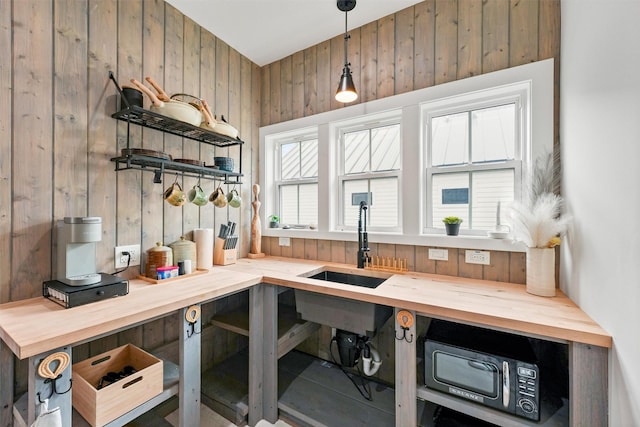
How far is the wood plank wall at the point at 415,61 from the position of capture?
5.32 ft

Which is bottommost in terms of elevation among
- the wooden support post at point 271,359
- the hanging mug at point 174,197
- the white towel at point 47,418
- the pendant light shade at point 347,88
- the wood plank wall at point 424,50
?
the wooden support post at point 271,359

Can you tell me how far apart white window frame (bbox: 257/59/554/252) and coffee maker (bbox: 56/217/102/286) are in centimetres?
142

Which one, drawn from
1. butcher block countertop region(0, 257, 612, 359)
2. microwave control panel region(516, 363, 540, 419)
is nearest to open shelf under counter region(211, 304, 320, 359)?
butcher block countertop region(0, 257, 612, 359)

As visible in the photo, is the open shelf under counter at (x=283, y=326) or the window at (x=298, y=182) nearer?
the open shelf under counter at (x=283, y=326)

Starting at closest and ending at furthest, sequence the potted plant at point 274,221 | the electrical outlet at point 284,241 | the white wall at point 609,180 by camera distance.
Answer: the white wall at point 609,180
the electrical outlet at point 284,241
the potted plant at point 274,221

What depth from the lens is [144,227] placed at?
1775 mm

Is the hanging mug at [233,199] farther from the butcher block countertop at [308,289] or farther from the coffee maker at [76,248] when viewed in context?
the coffee maker at [76,248]

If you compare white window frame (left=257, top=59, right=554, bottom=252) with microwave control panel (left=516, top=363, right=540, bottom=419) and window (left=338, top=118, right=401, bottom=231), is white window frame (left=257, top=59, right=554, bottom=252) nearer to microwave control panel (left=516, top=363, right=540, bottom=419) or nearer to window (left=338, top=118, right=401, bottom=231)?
window (left=338, top=118, right=401, bottom=231)

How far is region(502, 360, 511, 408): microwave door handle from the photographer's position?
1157mm

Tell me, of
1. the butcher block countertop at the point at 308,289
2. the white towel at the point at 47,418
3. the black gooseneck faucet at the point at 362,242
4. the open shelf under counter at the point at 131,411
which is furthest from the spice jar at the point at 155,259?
the black gooseneck faucet at the point at 362,242

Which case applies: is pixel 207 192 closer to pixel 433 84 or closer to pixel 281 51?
pixel 281 51

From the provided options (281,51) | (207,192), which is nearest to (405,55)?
(281,51)

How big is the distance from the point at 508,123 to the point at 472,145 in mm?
233

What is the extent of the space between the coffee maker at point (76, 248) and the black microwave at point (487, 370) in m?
1.69
